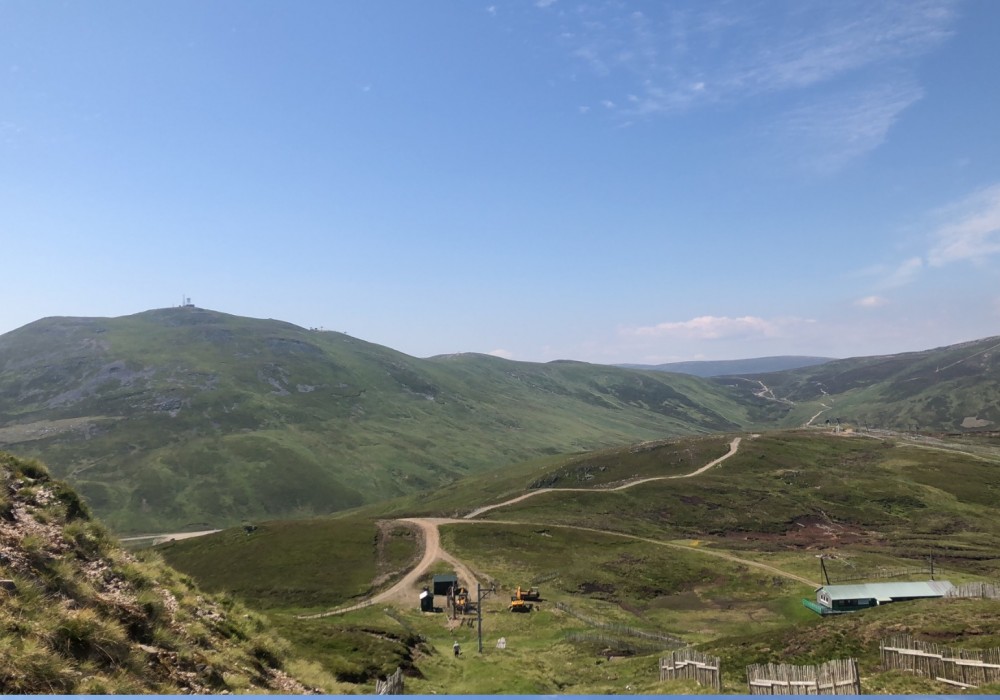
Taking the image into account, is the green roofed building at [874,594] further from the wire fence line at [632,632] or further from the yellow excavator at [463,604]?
the yellow excavator at [463,604]

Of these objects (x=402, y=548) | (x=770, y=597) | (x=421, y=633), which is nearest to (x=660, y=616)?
(x=770, y=597)

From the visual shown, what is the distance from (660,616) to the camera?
249 feet

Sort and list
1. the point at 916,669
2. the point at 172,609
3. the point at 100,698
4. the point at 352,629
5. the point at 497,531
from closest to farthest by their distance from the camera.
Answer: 1. the point at 100,698
2. the point at 172,609
3. the point at 916,669
4. the point at 352,629
5. the point at 497,531

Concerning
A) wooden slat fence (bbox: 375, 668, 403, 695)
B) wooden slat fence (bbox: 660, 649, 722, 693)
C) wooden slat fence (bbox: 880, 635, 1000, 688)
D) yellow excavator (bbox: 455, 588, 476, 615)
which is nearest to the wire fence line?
yellow excavator (bbox: 455, 588, 476, 615)

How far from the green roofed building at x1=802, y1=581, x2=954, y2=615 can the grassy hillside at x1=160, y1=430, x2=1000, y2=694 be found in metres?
7.26

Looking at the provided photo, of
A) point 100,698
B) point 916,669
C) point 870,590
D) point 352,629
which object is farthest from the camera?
Answer: point 870,590

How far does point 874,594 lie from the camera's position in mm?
63812

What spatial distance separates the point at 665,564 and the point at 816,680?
7558 cm

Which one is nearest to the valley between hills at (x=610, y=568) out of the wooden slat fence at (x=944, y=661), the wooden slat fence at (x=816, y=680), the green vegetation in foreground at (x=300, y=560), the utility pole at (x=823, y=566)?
the green vegetation in foreground at (x=300, y=560)

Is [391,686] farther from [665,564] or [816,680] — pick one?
[665,564]

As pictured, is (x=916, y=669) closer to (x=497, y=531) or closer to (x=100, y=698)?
(x=100, y=698)

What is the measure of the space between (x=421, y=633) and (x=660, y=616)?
3462cm

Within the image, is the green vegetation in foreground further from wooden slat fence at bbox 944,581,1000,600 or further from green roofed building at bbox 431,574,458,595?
wooden slat fence at bbox 944,581,1000,600

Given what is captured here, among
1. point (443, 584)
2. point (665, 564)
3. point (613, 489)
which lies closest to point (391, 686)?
point (443, 584)
